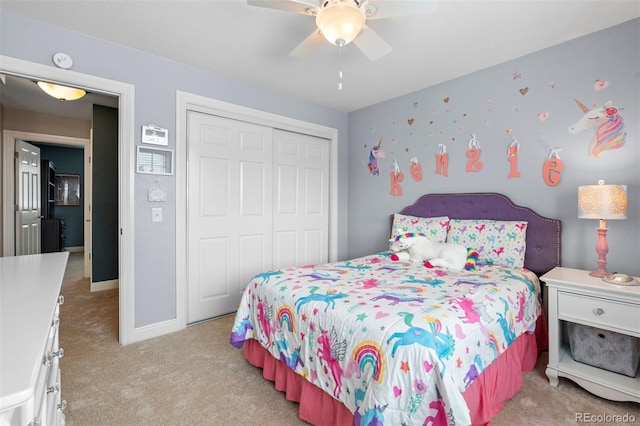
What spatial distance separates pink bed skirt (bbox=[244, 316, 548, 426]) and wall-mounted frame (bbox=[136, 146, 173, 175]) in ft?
5.55

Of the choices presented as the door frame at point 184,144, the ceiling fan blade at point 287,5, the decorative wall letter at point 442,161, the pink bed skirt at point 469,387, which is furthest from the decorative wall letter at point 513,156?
the door frame at point 184,144

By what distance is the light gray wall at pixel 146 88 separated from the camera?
7.27ft

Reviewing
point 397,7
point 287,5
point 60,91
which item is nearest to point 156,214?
point 60,91

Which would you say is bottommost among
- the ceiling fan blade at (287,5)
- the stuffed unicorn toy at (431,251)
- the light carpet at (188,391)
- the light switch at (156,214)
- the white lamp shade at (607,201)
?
the light carpet at (188,391)

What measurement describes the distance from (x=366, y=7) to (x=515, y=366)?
2.29 m

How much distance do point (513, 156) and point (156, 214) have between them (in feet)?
10.6

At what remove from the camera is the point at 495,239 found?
8.66ft

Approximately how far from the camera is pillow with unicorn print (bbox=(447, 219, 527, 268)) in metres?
2.53

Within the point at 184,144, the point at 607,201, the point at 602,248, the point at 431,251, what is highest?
the point at 184,144

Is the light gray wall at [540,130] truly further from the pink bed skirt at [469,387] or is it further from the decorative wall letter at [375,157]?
the pink bed skirt at [469,387]

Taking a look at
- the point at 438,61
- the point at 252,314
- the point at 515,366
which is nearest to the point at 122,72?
the point at 252,314

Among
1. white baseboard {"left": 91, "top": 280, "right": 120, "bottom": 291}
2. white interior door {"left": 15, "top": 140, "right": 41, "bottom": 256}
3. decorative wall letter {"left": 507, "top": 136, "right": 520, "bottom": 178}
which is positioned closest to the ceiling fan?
decorative wall letter {"left": 507, "top": 136, "right": 520, "bottom": 178}

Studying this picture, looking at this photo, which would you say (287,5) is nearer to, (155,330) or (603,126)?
(603,126)

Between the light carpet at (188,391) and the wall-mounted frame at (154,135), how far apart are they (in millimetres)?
1736
